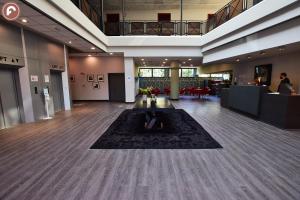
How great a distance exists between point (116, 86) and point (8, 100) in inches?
288

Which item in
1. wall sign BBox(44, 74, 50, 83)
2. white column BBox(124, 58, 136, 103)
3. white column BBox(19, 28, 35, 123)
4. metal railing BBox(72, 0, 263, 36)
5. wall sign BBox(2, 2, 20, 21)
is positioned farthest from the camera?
white column BBox(124, 58, 136, 103)

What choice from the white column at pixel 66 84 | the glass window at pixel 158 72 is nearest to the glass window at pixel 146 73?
the glass window at pixel 158 72

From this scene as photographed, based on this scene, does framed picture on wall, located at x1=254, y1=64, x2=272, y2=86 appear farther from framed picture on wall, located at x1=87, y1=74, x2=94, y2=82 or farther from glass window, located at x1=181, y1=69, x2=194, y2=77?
framed picture on wall, located at x1=87, y1=74, x2=94, y2=82

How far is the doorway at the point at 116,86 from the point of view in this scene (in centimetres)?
1271

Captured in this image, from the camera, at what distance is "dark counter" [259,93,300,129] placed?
543 centimetres

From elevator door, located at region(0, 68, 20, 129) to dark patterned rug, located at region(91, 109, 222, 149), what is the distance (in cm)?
368

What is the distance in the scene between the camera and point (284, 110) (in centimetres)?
554

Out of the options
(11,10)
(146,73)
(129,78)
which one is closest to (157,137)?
(11,10)

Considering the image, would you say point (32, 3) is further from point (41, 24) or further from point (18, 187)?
point (18, 187)

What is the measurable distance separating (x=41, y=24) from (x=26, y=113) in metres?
3.43

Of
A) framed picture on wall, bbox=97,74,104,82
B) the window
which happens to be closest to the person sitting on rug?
framed picture on wall, bbox=97,74,104,82

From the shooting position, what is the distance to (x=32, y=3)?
388cm

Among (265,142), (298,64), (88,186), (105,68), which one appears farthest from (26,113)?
(298,64)

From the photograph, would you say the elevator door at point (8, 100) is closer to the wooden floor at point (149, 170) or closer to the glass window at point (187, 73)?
the wooden floor at point (149, 170)
